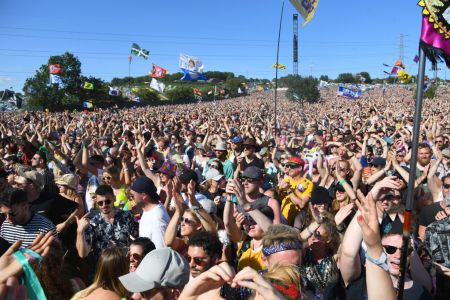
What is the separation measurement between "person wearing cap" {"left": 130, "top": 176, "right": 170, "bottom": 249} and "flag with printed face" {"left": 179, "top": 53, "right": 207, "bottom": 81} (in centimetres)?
2266

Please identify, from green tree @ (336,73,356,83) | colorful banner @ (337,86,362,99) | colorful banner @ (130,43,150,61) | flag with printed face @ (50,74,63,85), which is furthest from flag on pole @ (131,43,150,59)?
green tree @ (336,73,356,83)

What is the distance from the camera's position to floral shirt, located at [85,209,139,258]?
415 cm

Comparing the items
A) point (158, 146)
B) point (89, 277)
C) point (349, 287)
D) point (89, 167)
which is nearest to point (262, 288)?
point (349, 287)

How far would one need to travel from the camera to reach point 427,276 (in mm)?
2918

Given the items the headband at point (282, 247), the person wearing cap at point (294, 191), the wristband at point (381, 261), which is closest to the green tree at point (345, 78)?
the person wearing cap at point (294, 191)

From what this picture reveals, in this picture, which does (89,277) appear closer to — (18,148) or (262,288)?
(262,288)

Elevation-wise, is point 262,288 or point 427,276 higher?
point 262,288

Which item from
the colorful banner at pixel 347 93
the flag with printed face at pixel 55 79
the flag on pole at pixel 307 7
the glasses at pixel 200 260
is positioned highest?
the flag with printed face at pixel 55 79

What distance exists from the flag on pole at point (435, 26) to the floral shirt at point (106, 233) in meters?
3.06

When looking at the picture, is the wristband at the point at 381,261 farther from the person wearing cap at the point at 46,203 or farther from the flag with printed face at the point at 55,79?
the flag with printed face at the point at 55,79

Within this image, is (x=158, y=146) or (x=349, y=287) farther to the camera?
(x=158, y=146)

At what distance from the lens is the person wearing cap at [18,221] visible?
388cm

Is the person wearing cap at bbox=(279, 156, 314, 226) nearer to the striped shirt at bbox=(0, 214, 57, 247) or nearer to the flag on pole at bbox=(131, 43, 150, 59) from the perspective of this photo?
the striped shirt at bbox=(0, 214, 57, 247)

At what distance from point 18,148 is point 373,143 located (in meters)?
8.15
